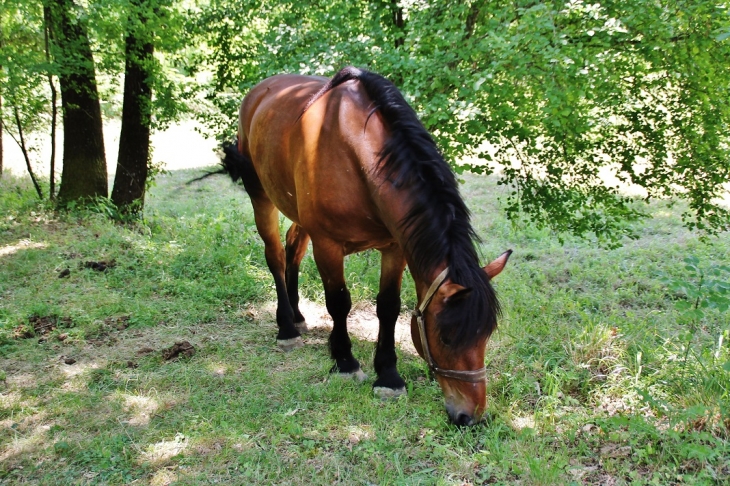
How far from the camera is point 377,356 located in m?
3.77

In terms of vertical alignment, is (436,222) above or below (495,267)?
above

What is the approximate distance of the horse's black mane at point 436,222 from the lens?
2.69 metres

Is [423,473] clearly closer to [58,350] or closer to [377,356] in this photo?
[377,356]

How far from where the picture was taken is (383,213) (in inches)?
125

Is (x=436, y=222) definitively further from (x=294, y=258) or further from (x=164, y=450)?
(x=294, y=258)

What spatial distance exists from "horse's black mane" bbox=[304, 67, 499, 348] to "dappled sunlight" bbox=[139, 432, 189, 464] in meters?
1.56

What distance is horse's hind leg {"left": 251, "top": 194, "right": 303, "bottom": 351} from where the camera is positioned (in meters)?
4.58

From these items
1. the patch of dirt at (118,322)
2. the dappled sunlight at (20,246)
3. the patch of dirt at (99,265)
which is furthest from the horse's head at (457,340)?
the dappled sunlight at (20,246)

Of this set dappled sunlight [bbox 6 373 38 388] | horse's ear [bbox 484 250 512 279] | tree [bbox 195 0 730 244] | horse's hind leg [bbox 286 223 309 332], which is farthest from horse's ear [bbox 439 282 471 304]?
dappled sunlight [bbox 6 373 38 388]

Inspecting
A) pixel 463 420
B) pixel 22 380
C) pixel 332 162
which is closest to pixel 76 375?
pixel 22 380

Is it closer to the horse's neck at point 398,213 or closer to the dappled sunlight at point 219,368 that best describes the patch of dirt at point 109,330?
the dappled sunlight at point 219,368

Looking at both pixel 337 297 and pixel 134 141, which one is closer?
pixel 337 297

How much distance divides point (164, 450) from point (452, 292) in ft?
5.83

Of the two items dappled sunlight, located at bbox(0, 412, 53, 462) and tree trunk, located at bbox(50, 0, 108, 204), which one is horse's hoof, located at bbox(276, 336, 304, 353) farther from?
tree trunk, located at bbox(50, 0, 108, 204)
